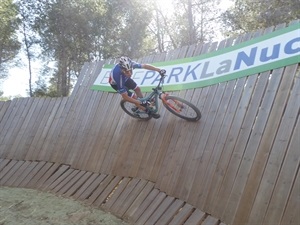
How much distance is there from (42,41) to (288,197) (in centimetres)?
2292

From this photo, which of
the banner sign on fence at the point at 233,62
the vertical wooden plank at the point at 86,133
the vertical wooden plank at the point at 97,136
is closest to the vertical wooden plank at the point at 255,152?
the banner sign on fence at the point at 233,62

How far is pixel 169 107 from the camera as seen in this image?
18.9ft

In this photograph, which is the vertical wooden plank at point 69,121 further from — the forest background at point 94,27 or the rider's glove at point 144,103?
the forest background at point 94,27

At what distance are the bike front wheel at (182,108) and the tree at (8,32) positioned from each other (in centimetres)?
2147

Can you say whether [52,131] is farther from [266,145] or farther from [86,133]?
[266,145]

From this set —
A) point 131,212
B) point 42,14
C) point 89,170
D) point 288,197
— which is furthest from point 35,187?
point 42,14

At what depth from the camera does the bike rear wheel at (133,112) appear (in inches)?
248

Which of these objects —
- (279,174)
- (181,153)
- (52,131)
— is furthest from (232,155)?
(52,131)

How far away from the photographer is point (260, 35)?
5.20 m

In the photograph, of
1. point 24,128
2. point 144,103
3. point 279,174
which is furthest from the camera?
point 24,128

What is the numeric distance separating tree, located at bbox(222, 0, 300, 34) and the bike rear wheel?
36.4 feet

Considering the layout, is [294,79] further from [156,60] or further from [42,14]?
[42,14]

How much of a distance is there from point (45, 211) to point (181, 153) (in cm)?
278

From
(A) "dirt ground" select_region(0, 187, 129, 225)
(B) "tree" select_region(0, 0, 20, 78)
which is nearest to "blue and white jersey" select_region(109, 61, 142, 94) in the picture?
(A) "dirt ground" select_region(0, 187, 129, 225)
